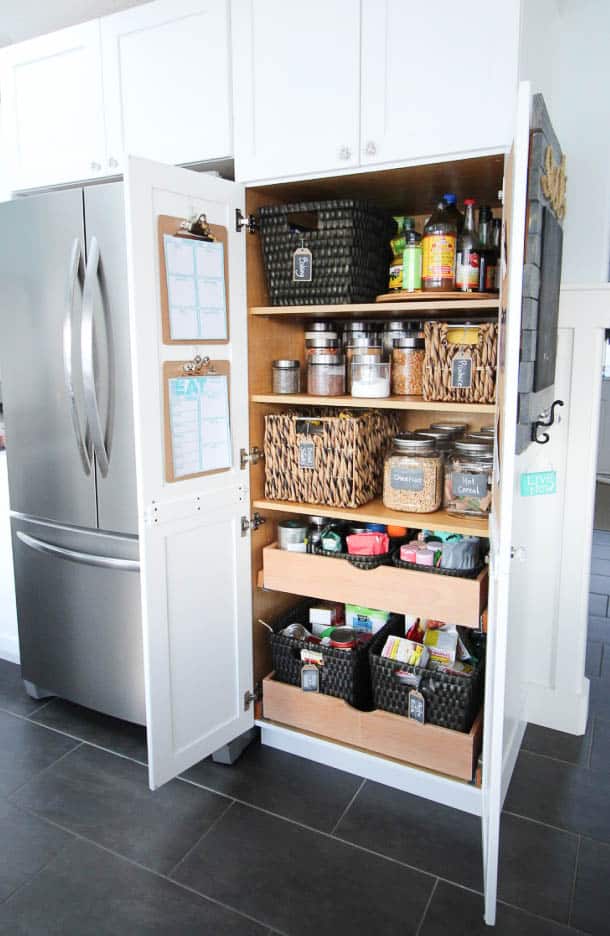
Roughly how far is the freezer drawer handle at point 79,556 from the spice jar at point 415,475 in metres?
0.84

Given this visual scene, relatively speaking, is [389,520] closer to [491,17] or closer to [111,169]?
[491,17]

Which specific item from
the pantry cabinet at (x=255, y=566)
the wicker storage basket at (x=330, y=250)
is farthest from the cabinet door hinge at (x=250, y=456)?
the wicker storage basket at (x=330, y=250)

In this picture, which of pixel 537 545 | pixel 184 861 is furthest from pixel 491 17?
pixel 184 861

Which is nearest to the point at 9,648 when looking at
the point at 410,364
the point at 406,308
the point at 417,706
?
the point at 417,706

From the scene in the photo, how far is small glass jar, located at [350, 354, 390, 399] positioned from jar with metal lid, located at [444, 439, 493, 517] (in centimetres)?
28

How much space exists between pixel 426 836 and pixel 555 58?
2.35 metres

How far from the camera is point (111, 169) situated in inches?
86.7

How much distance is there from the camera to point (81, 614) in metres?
2.34

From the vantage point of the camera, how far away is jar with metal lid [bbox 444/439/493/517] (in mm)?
1932

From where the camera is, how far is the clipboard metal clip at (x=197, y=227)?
180cm

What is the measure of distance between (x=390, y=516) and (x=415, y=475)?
0.14 m

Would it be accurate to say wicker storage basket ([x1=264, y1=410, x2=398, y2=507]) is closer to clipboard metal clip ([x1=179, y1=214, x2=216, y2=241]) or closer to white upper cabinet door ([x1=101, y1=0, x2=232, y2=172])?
clipboard metal clip ([x1=179, y1=214, x2=216, y2=241])

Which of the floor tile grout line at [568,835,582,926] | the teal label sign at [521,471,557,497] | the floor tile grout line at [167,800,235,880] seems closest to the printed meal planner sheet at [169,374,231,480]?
the teal label sign at [521,471,557,497]

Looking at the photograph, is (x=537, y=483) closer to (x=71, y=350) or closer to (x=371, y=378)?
(x=371, y=378)
